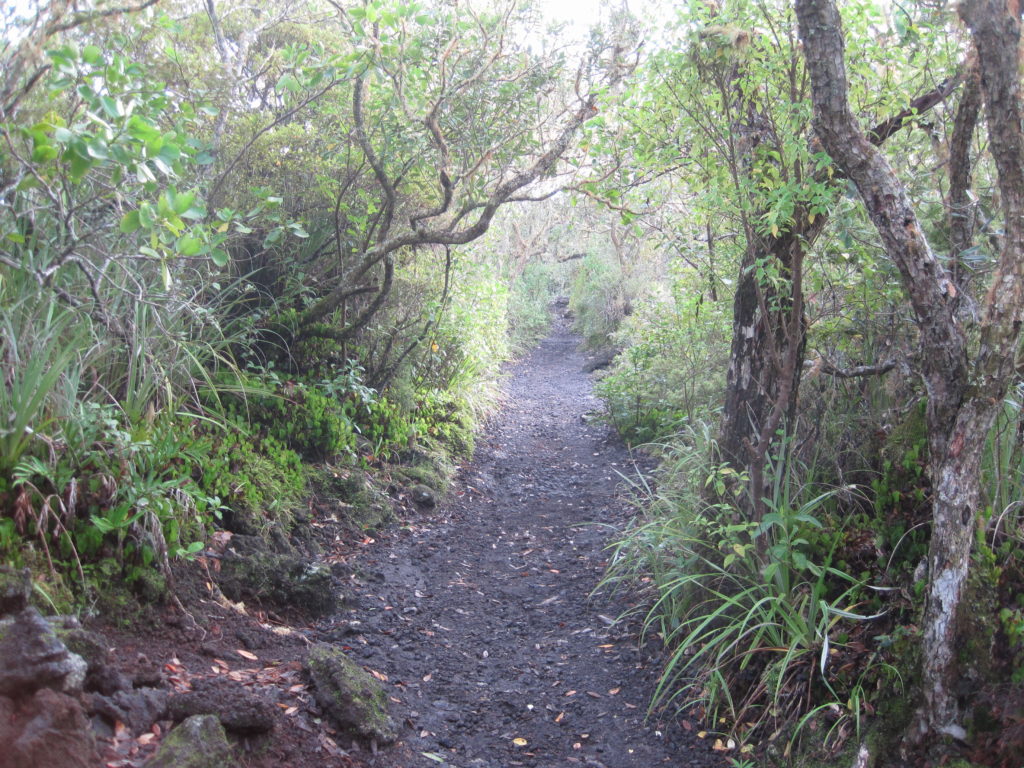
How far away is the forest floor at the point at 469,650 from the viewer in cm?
320

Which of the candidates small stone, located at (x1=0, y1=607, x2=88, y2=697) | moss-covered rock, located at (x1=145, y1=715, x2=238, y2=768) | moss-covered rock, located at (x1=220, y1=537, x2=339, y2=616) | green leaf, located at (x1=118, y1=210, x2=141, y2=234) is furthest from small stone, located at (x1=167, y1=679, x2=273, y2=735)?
green leaf, located at (x1=118, y1=210, x2=141, y2=234)

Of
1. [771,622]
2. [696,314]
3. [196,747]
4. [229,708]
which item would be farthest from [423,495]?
[196,747]

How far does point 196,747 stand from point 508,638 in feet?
7.93

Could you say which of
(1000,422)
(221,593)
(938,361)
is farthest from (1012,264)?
(221,593)

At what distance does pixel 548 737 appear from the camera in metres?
3.62

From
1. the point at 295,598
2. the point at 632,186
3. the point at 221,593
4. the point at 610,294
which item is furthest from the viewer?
the point at 610,294

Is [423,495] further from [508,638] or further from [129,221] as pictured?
[129,221]

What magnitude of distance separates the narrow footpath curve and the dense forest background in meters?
0.32

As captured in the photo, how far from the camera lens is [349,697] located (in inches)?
128

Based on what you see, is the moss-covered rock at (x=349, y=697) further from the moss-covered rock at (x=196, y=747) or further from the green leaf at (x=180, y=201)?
the green leaf at (x=180, y=201)

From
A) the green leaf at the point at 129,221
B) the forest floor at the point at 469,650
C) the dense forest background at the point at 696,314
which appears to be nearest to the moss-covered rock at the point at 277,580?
the forest floor at the point at 469,650

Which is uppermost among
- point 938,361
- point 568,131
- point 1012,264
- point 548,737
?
point 568,131

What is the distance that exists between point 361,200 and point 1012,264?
221 inches

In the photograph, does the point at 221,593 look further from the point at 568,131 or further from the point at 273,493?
the point at 568,131
